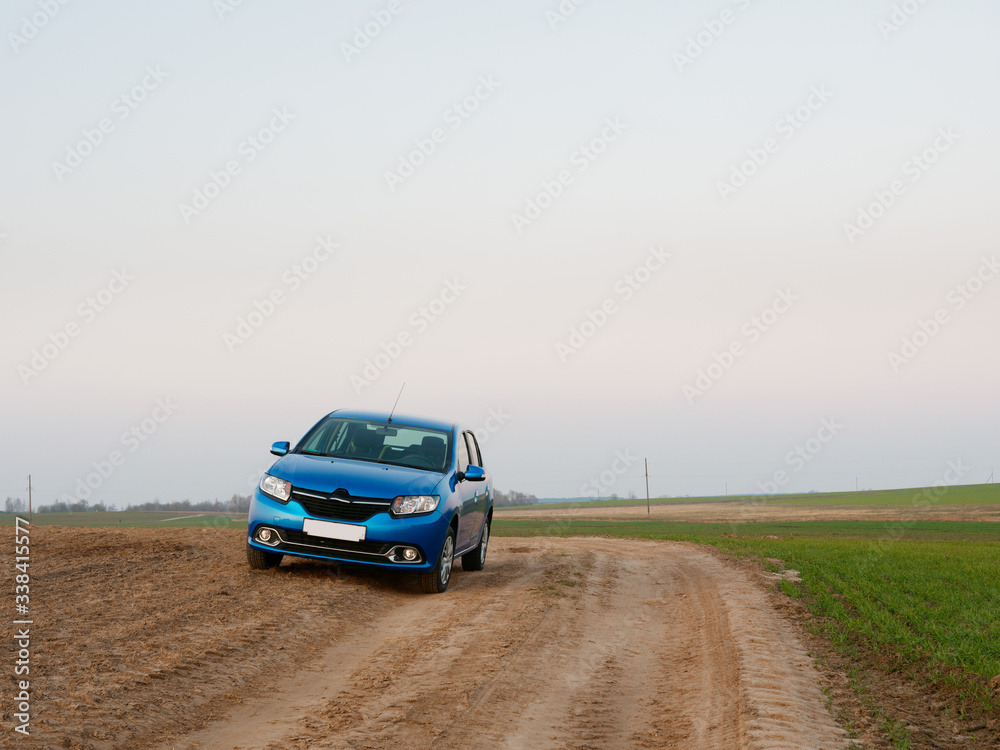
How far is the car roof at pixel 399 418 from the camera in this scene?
35.6 feet

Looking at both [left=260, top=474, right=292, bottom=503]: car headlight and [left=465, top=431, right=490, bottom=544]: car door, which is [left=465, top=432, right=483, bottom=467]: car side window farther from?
[left=260, top=474, right=292, bottom=503]: car headlight

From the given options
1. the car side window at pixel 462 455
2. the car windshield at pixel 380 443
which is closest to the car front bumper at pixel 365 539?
the car windshield at pixel 380 443

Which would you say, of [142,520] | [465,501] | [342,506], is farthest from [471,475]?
[142,520]

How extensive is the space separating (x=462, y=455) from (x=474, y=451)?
113 centimetres

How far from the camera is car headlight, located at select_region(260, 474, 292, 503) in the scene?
358 inches

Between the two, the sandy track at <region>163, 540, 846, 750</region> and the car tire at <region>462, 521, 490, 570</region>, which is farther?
the car tire at <region>462, 521, 490, 570</region>

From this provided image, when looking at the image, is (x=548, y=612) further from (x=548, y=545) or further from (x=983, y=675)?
(x=548, y=545)

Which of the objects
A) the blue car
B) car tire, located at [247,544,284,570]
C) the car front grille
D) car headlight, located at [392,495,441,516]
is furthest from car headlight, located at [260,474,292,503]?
car headlight, located at [392,495,441,516]

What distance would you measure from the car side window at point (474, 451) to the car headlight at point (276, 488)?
10.2ft

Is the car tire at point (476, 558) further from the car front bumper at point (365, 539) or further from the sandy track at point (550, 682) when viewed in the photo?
the car front bumper at point (365, 539)

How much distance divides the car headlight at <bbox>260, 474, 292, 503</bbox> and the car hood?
0.06 metres

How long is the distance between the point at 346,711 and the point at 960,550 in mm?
18945

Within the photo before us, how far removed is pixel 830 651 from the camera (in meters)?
7.26

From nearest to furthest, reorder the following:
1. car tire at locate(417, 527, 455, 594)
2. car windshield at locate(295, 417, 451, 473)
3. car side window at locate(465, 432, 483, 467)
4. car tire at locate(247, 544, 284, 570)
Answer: car tire at locate(417, 527, 455, 594), car tire at locate(247, 544, 284, 570), car windshield at locate(295, 417, 451, 473), car side window at locate(465, 432, 483, 467)
